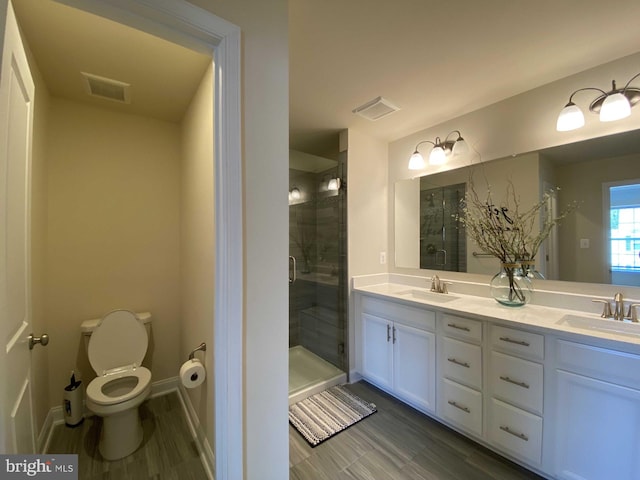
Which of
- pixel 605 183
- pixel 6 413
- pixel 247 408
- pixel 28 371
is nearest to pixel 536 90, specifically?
pixel 605 183

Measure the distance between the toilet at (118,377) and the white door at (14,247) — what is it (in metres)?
0.49

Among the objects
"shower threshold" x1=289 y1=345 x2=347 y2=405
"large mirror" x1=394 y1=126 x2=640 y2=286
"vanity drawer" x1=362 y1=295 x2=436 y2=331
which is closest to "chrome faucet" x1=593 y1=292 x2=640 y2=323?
"large mirror" x1=394 y1=126 x2=640 y2=286

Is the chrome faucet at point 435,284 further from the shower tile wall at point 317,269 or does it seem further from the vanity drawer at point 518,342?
the shower tile wall at point 317,269

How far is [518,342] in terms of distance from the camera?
4.94 feet

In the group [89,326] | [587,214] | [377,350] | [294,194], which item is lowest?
[377,350]

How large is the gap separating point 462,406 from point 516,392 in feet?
1.24

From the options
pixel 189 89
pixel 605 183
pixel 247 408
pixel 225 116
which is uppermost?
pixel 189 89

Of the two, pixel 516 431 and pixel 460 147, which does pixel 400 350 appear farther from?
pixel 460 147

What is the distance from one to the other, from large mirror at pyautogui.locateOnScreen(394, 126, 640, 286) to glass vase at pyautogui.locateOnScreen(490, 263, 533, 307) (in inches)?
5.5

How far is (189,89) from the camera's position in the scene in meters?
1.79

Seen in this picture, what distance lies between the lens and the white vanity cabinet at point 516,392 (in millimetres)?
1438

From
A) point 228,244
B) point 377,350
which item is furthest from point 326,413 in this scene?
point 228,244

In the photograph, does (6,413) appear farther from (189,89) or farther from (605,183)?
(605,183)

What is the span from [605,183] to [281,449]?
242cm
